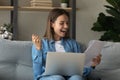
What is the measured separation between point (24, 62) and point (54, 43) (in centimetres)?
34

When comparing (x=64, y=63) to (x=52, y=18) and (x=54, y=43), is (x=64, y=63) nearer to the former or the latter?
(x=54, y=43)

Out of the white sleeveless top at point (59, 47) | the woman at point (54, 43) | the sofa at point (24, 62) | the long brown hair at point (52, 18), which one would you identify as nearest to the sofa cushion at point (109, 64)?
the sofa at point (24, 62)

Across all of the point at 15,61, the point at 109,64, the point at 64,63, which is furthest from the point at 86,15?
the point at 64,63

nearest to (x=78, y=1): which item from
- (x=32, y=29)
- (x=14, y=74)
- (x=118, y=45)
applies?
(x=32, y=29)

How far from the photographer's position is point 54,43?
216 cm

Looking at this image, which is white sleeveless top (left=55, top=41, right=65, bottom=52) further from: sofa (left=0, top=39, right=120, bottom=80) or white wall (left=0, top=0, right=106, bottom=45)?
white wall (left=0, top=0, right=106, bottom=45)

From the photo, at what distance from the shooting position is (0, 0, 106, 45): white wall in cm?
330

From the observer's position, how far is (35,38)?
1.92m

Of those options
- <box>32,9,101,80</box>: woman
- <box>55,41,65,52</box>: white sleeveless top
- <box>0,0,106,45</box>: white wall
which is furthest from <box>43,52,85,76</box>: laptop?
<box>0,0,106,45</box>: white wall

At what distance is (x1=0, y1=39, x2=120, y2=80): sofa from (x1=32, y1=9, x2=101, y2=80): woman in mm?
248

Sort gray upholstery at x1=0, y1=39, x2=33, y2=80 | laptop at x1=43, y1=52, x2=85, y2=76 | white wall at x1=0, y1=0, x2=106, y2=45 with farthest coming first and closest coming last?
white wall at x1=0, y1=0, x2=106, y2=45, gray upholstery at x1=0, y1=39, x2=33, y2=80, laptop at x1=43, y1=52, x2=85, y2=76

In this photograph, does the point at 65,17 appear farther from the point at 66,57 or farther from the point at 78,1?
the point at 78,1

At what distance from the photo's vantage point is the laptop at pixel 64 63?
1.80m

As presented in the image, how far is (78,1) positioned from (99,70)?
130cm
